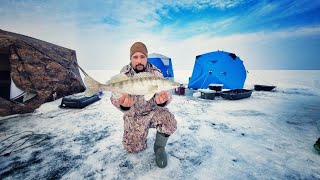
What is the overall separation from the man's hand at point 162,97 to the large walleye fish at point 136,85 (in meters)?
0.37

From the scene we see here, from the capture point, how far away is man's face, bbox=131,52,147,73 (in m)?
3.28

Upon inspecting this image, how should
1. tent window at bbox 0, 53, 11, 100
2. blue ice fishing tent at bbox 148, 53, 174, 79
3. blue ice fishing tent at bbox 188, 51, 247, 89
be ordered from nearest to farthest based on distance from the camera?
1. tent window at bbox 0, 53, 11, 100
2. blue ice fishing tent at bbox 188, 51, 247, 89
3. blue ice fishing tent at bbox 148, 53, 174, 79

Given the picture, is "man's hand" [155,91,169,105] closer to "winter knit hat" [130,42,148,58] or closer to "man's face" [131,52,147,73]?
"man's face" [131,52,147,73]

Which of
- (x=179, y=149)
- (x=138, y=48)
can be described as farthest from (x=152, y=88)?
(x=179, y=149)

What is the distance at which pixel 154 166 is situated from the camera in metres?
3.07

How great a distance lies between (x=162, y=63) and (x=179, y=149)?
37.0 feet

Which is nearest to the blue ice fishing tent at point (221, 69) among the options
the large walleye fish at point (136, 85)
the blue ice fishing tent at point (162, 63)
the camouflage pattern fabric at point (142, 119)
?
the blue ice fishing tent at point (162, 63)

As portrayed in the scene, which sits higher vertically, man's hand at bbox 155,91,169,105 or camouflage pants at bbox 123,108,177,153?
man's hand at bbox 155,91,169,105

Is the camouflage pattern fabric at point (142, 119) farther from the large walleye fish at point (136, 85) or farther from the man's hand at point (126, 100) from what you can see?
the large walleye fish at point (136, 85)

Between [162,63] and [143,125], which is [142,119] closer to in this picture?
[143,125]

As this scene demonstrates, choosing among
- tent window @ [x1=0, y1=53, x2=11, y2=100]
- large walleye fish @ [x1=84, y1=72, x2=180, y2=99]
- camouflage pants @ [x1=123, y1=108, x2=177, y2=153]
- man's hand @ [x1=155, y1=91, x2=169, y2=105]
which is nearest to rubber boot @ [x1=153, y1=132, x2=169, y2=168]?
camouflage pants @ [x1=123, y1=108, x2=177, y2=153]

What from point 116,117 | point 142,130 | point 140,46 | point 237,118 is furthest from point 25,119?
point 237,118

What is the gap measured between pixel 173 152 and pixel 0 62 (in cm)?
974

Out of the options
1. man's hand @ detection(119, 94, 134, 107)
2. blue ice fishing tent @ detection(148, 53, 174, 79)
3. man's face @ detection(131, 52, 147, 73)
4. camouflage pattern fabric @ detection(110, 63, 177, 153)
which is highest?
blue ice fishing tent @ detection(148, 53, 174, 79)
